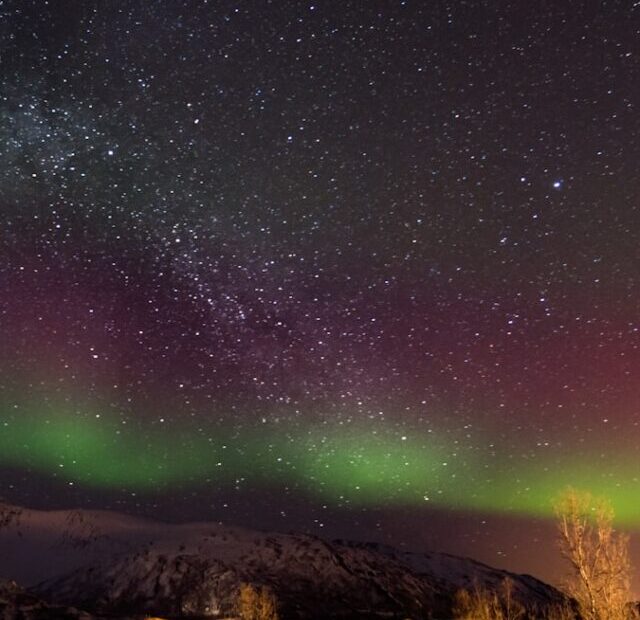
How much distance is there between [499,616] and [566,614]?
35.4 ft

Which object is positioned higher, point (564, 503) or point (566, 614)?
point (564, 503)

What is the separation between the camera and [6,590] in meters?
140

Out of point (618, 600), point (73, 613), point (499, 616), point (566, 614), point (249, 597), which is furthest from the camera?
point (73, 613)

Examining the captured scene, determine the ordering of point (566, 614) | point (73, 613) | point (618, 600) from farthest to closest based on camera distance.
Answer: point (73, 613)
point (566, 614)
point (618, 600)

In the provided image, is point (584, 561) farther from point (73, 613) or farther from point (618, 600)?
point (73, 613)

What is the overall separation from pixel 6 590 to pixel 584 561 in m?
145

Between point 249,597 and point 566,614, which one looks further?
point 249,597

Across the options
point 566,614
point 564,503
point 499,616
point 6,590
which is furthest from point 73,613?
point 564,503

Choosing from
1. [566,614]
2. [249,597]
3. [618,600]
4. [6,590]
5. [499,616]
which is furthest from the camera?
[6,590]

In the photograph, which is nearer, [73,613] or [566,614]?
[566,614]

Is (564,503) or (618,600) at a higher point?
(564,503)

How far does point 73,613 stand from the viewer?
397 feet

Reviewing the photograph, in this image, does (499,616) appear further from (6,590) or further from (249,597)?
(6,590)

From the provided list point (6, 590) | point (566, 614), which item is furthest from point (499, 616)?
point (6, 590)
